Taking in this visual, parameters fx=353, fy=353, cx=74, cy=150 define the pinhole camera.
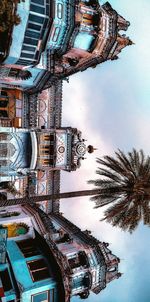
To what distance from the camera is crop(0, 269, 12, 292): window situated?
26.8 metres

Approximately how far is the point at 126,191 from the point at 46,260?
12548 millimetres

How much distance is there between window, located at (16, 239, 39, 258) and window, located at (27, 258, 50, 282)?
3.40ft

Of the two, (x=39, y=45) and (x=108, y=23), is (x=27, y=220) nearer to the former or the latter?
(x=39, y=45)

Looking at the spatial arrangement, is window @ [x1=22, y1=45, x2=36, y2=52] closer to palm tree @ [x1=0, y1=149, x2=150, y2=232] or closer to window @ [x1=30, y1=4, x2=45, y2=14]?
window @ [x1=30, y1=4, x2=45, y2=14]

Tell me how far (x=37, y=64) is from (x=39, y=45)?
7.07 feet

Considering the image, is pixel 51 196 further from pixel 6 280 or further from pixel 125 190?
pixel 6 280

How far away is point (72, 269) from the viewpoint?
30.7 meters

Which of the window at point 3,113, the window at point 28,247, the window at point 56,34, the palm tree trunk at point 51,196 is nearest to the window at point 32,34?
the window at point 56,34

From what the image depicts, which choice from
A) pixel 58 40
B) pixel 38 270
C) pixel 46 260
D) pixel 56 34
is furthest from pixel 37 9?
pixel 38 270

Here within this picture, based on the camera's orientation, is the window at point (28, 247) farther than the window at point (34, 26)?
Yes

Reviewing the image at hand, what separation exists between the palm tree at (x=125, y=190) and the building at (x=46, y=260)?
9473 mm

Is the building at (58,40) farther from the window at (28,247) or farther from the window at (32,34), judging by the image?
the window at (28,247)

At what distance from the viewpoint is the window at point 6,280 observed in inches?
1054

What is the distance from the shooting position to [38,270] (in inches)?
1161
